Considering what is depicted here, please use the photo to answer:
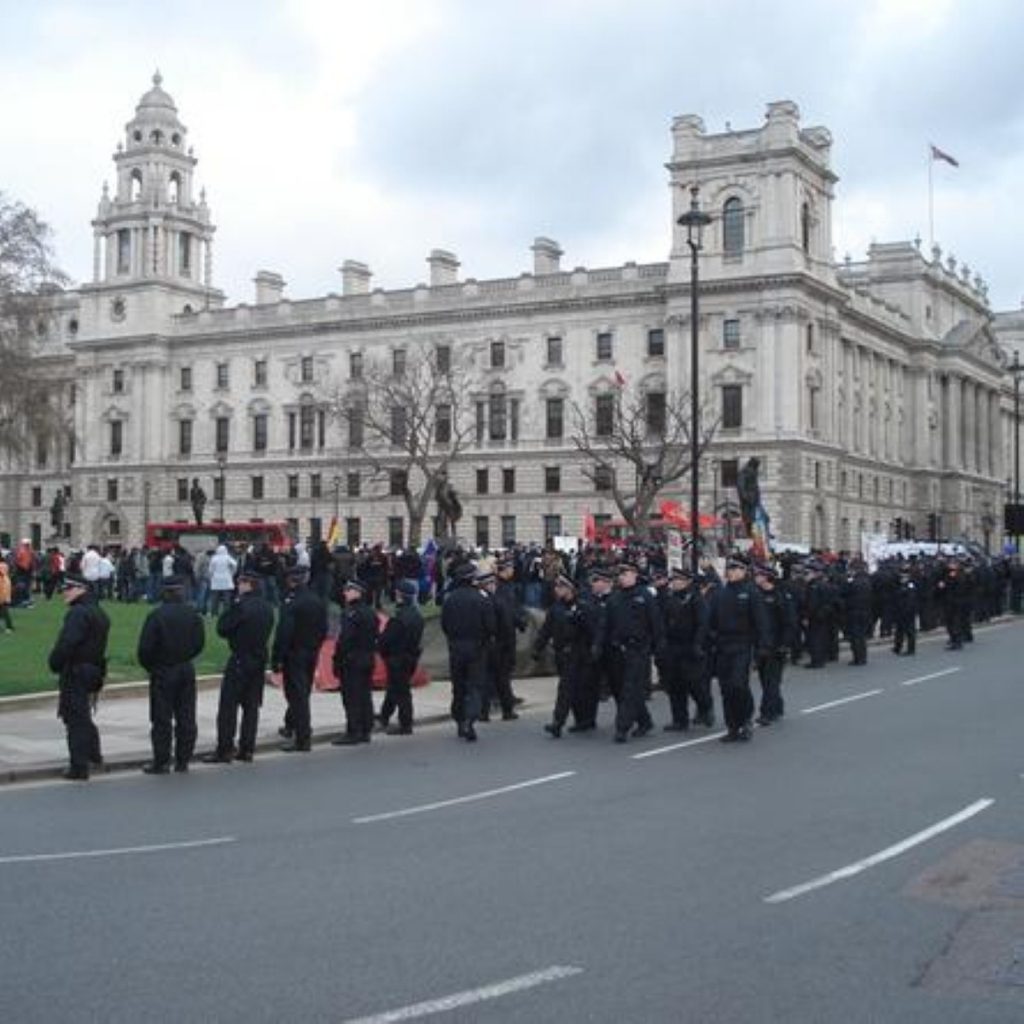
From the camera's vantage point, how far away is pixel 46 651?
2358cm

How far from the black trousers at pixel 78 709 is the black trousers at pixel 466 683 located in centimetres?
457

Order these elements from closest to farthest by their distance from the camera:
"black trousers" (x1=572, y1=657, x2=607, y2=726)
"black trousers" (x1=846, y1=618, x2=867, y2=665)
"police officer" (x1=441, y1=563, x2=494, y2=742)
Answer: "police officer" (x1=441, y1=563, x2=494, y2=742) → "black trousers" (x1=572, y1=657, x2=607, y2=726) → "black trousers" (x1=846, y1=618, x2=867, y2=665)

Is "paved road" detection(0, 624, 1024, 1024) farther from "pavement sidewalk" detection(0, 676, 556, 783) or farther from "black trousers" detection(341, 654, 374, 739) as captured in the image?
"black trousers" detection(341, 654, 374, 739)

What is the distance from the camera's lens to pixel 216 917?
8109mm

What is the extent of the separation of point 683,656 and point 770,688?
135cm

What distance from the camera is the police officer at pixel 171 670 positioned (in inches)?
558

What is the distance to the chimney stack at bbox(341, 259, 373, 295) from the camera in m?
99.4

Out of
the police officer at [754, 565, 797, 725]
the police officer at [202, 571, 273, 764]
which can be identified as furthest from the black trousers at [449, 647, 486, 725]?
the police officer at [754, 565, 797, 725]

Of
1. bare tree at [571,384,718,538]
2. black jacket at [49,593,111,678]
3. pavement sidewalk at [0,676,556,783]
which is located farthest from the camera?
bare tree at [571,384,718,538]

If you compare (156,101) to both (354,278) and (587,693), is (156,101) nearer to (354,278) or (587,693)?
(354,278)

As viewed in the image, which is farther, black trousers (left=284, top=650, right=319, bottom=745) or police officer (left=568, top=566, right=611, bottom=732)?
police officer (left=568, top=566, right=611, bottom=732)

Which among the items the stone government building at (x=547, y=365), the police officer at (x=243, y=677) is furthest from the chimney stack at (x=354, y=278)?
the police officer at (x=243, y=677)

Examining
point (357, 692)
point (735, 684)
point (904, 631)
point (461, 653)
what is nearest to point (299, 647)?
point (357, 692)

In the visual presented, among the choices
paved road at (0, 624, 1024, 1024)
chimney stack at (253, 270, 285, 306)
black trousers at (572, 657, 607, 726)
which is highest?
chimney stack at (253, 270, 285, 306)
